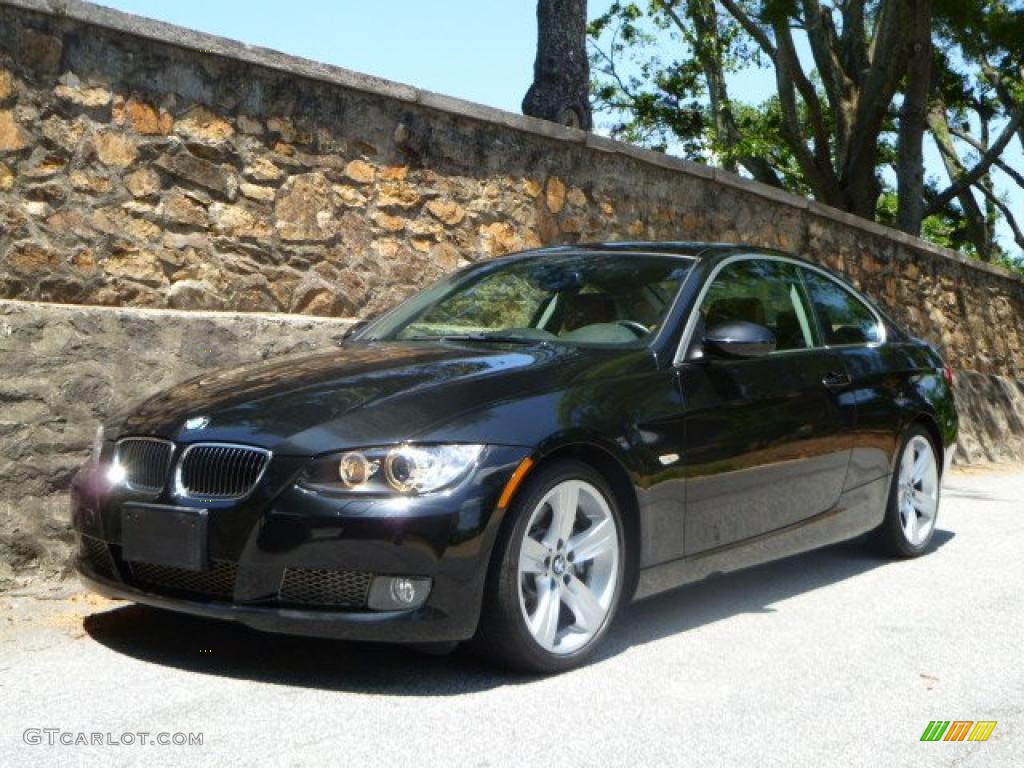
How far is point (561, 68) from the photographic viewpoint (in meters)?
13.1

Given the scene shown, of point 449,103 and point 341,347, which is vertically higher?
point 449,103

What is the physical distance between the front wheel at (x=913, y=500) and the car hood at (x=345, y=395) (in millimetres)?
2708

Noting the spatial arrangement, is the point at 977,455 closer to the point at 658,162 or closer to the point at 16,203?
the point at 658,162

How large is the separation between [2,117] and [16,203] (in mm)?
415

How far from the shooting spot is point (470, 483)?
4.76 m

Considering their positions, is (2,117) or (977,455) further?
(977,455)

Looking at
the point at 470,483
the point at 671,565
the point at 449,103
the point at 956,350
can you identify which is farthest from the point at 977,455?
the point at 470,483

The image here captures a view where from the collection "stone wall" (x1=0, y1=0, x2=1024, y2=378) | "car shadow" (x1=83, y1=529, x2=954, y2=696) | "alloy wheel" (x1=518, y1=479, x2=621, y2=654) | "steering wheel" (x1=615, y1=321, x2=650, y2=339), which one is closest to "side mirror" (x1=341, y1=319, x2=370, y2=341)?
"steering wheel" (x1=615, y1=321, x2=650, y2=339)

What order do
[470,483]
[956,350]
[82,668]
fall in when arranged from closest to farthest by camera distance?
[470,483] < [82,668] < [956,350]

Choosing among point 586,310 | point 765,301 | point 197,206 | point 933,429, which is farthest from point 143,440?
point 933,429

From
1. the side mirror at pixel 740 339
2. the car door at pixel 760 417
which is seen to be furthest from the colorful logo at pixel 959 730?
the side mirror at pixel 740 339

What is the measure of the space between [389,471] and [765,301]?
9.10 ft

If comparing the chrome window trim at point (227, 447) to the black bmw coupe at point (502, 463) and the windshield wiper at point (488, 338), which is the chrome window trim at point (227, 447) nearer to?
the black bmw coupe at point (502, 463)

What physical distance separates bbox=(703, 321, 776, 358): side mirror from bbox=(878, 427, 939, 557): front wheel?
1.95 m
